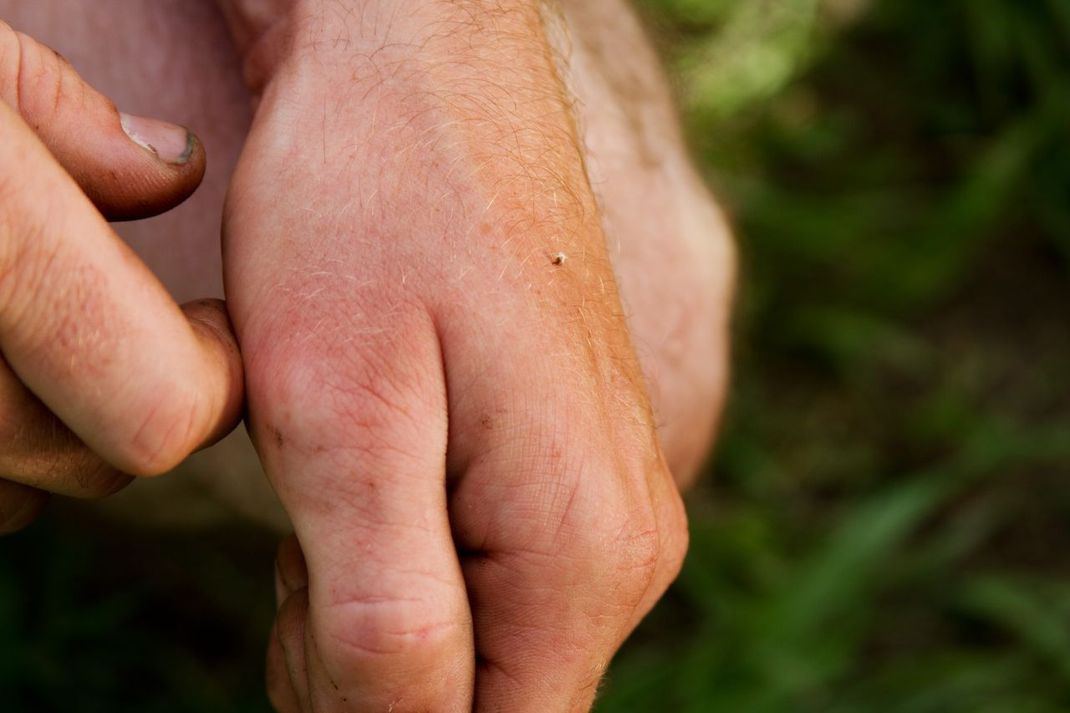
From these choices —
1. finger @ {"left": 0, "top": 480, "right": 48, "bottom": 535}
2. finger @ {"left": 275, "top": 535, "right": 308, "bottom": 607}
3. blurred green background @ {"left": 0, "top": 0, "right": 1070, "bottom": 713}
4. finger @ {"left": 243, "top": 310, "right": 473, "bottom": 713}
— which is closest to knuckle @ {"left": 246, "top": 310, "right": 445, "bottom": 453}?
finger @ {"left": 243, "top": 310, "right": 473, "bottom": 713}

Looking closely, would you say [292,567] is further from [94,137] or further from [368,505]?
[94,137]

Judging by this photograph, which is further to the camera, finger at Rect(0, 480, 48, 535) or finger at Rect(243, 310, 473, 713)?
finger at Rect(0, 480, 48, 535)

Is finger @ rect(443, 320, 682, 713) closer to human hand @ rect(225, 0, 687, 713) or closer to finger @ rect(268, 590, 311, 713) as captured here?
human hand @ rect(225, 0, 687, 713)

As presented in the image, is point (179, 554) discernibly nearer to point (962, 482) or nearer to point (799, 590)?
point (799, 590)

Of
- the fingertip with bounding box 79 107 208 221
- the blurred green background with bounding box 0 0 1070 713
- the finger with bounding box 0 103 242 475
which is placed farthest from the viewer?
the blurred green background with bounding box 0 0 1070 713

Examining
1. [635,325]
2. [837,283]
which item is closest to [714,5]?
[837,283]

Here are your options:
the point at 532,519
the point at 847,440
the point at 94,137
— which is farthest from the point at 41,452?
the point at 847,440
